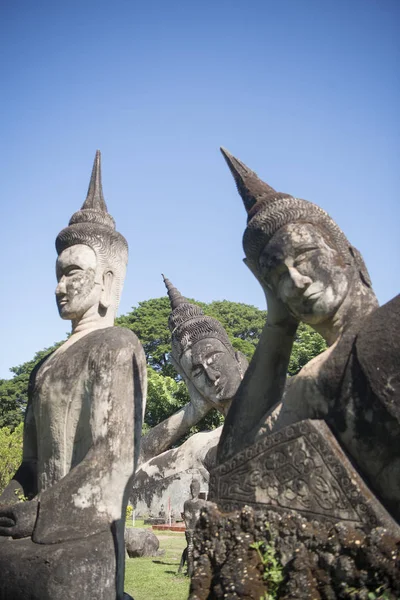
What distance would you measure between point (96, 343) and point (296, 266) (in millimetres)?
2068

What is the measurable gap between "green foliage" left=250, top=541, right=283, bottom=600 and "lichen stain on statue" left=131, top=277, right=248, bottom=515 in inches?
132

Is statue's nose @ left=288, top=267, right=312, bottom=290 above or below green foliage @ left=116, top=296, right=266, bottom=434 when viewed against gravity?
below

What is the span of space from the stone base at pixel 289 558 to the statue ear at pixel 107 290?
2.90m

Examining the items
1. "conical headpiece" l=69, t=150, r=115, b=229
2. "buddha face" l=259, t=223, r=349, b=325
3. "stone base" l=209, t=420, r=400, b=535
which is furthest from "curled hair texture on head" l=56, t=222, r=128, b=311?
"stone base" l=209, t=420, r=400, b=535

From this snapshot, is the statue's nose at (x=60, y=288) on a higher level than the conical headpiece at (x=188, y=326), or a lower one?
lower

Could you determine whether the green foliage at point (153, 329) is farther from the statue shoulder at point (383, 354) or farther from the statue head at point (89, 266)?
the statue shoulder at point (383, 354)

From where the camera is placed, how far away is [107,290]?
18.9 feet

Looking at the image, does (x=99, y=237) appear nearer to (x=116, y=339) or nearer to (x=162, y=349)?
(x=116, y=339)

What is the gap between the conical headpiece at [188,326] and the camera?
36.5 feet

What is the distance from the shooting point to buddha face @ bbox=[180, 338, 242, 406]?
10906 mm

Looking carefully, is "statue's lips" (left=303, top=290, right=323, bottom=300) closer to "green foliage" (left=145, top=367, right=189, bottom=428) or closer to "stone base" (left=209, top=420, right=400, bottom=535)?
"stone base" (left=209, top=420, right=400, bottom=535)

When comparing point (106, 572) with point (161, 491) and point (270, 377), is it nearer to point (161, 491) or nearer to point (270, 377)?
point (270, 377)

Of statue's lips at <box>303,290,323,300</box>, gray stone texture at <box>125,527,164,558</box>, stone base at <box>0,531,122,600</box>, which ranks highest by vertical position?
statue's lips at <box>303,290,323,300</box>

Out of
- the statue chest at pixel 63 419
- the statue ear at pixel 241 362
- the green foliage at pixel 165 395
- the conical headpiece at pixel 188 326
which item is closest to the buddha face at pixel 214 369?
the conical headpiece at pixel 188 326
